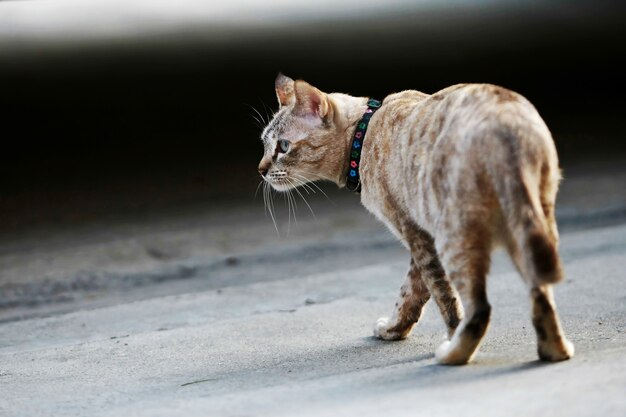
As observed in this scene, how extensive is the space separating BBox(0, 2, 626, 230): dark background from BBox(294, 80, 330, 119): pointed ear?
358 centimetres

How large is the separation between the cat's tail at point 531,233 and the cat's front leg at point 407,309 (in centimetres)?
94

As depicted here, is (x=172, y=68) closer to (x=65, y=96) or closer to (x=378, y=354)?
(x=65, y=96)

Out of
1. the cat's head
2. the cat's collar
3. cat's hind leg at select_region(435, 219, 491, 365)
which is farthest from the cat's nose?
cat's hind leg at select_region(435, 219, 491, 365)

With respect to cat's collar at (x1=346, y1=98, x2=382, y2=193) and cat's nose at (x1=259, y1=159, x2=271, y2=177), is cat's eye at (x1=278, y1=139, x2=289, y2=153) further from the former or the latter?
cat's collar at (x1=346, y1=98, x2=382, y2=193)

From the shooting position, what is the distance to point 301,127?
13.5 feet

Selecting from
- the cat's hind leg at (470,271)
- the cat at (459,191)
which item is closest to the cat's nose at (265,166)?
the cat at (459,191)

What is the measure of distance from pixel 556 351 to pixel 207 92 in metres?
7.60

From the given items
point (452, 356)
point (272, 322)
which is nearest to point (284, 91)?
point (272, 322)

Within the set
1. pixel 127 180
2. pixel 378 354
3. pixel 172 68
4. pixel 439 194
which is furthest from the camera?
pixel 172 68

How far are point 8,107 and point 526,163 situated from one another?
25.6ft

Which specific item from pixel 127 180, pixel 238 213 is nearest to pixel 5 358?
pixel 238 213

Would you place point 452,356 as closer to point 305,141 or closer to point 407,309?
point 407,309

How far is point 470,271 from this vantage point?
3135 millimetres

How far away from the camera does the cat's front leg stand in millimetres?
3938
